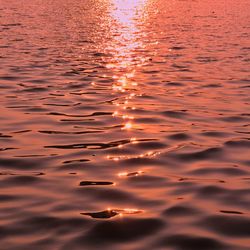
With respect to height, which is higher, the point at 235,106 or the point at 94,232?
the point at 235,106

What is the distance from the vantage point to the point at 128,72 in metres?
15.2

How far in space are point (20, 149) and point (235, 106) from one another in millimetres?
5151

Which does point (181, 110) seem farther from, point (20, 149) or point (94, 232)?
point (94, 232)

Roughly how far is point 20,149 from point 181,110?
398cm

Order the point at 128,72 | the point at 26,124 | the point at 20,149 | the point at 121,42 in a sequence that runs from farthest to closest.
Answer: the point at 121,42
the point at 128,72
the point at 26,124
the point at 20,149

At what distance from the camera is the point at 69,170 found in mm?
6680

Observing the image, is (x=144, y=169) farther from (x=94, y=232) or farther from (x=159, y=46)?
(x=159, y=46)

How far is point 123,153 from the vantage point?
740cm

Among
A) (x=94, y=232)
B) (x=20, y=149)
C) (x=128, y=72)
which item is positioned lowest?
(x=94, y=232)

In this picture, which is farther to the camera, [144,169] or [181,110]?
[181,110]

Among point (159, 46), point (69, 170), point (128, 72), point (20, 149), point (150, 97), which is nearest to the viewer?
point (69, 170)

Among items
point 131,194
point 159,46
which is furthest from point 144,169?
point 159,46

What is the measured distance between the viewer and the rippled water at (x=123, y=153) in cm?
501

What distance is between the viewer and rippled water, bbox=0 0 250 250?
501 cm
